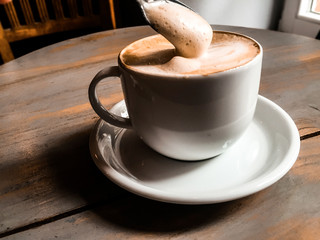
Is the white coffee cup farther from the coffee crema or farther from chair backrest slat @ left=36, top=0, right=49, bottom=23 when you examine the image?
chair backrest slat @ left=36, top=0, right=49, bottom=23

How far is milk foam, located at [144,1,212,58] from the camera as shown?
370mm

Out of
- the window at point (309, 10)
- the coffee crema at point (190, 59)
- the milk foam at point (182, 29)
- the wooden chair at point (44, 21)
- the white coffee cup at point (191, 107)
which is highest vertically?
the milk foam at point (182, 29)

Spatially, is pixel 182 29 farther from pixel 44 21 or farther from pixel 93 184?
pixel 44 21

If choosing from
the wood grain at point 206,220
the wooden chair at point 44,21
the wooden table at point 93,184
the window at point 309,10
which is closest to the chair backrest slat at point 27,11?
the wooden chair at point 44,21

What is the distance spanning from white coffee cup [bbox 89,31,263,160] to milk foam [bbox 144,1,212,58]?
0.23ft

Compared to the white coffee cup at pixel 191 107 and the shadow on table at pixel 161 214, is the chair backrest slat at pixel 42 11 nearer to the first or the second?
the white coffee cup at pixel 191 107

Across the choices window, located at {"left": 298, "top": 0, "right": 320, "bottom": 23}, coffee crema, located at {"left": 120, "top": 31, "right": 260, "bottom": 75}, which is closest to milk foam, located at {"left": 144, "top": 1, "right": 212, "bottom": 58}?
coffee crema, located at {"left": 120, "top": 31, "right": 260, "bottom": 75}

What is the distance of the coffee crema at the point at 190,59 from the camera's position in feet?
1.13

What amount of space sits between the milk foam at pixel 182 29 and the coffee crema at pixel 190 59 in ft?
0.04

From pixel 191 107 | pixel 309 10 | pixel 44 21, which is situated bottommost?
pixel 309 10

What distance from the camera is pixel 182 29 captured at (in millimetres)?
372

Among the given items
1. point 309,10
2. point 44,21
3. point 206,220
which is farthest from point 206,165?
point 309,10

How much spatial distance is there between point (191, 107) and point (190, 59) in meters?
0.07

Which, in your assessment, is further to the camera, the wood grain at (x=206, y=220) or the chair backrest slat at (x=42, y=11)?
the chair backrest slat at (x=42, y=11)
